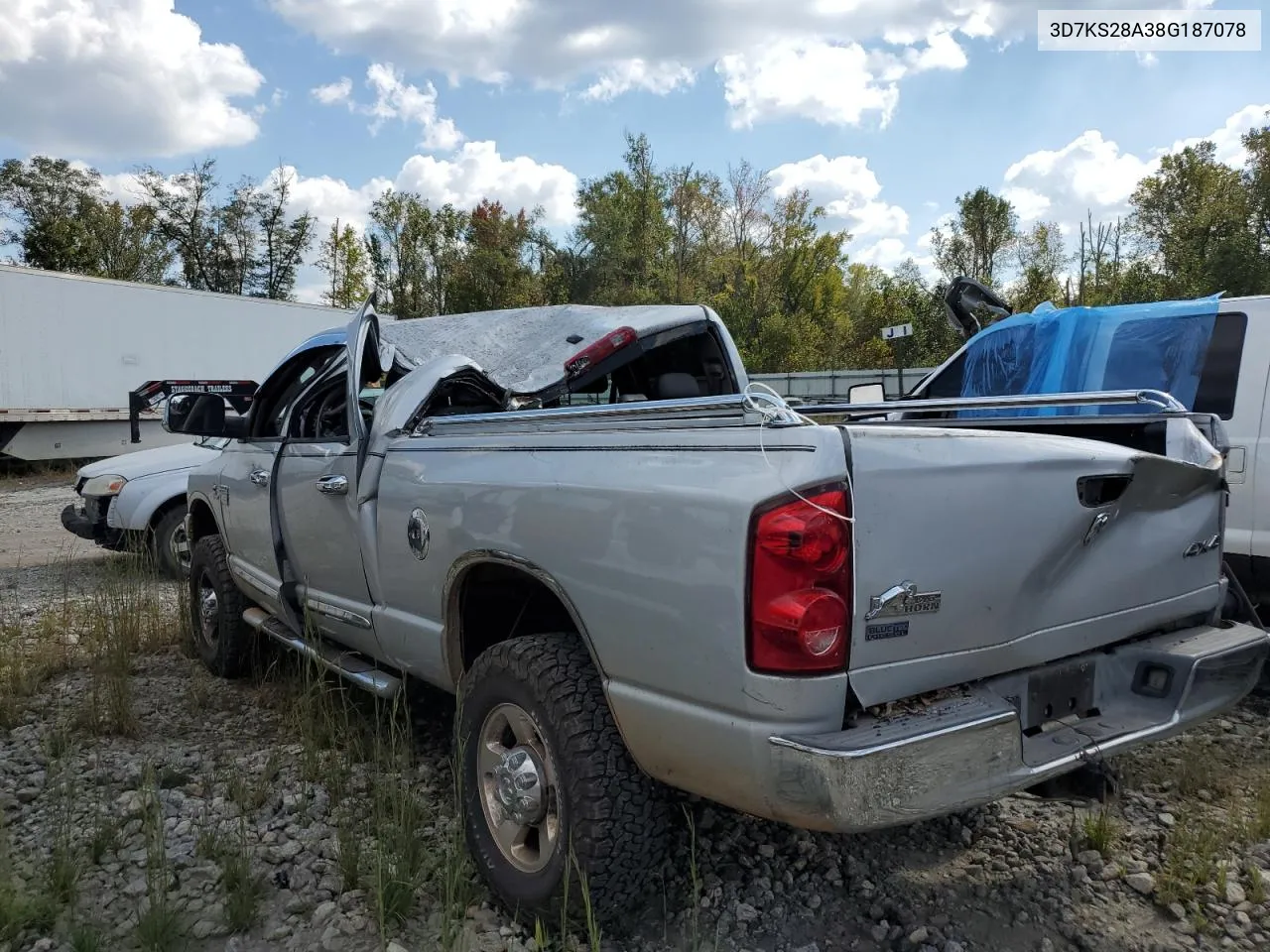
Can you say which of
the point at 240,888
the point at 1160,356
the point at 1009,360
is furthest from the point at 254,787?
the point at 1160,356

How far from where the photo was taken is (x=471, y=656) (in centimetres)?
317

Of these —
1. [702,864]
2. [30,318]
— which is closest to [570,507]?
[702,864]

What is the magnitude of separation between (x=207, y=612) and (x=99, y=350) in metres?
14.2

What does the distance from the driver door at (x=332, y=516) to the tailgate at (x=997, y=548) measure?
7.32 feet

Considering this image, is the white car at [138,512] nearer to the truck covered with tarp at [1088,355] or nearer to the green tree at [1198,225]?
the truck covered with tarp at [1088,355]

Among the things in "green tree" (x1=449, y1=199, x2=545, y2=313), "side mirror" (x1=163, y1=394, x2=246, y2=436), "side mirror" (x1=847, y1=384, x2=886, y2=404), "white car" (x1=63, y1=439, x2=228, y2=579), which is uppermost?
"green tree" (x1=449, y1=199, x2=545, y2=313)

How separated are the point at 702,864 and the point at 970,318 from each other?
5288 mm

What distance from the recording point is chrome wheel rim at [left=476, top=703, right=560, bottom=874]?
258 cm

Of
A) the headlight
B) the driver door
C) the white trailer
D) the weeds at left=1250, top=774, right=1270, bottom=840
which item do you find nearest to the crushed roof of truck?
the driver door

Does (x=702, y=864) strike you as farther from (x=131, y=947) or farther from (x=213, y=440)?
(x=213, y=440)

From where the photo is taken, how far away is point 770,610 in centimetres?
199

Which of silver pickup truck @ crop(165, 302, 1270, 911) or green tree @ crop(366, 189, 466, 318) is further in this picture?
green tree @ crop(366, 189, 466, 318)

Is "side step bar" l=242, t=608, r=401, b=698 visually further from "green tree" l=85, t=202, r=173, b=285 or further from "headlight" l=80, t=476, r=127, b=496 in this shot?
"green tree" l=85, t=202, r=173, b=285

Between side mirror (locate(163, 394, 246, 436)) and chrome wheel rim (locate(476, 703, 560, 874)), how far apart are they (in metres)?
2.68
